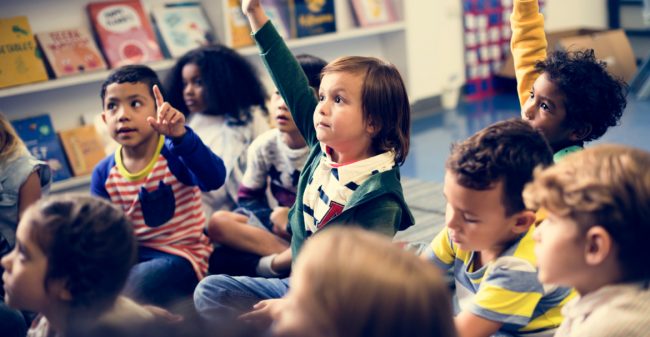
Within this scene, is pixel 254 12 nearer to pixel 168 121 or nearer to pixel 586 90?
pixel 168 121

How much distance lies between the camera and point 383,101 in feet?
5.23

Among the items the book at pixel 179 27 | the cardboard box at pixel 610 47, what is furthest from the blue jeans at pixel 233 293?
the cardboard box at pixel 610 47

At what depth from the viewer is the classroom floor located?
2564 millimetres

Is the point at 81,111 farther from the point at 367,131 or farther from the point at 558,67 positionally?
the point at 558,67

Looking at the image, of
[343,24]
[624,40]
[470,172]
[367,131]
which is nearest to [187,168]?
[367,131]

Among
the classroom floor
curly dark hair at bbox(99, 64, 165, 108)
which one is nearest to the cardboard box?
the classroom floor

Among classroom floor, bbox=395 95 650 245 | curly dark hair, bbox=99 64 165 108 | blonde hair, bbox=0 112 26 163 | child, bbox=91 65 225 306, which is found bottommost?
classroom floor, bbox=395 95 650 245

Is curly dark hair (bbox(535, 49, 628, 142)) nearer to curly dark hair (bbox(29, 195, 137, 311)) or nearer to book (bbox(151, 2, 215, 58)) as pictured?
curly dark hair (bbox(29, 195, 137, 311))

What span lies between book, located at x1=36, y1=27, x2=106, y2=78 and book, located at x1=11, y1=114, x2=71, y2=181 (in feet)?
0.71

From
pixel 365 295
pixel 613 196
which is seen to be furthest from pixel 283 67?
pixel 365 295

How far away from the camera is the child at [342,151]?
1.55 metres

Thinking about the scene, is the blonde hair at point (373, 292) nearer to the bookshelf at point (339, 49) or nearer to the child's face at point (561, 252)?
the child's face at point (561, 252)

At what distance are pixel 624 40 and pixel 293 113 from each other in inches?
145

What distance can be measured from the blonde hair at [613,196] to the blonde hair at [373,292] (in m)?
0.31
